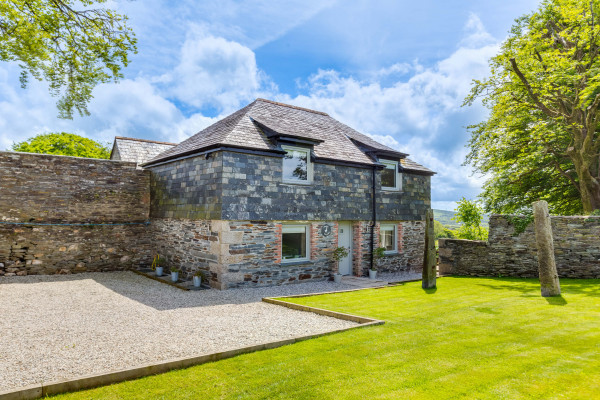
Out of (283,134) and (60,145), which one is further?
(60,145)

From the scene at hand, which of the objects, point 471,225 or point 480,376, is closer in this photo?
point 480,376

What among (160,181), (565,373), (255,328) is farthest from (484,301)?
(160,181)

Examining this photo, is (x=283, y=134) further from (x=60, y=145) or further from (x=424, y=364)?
(x=60, y=145)

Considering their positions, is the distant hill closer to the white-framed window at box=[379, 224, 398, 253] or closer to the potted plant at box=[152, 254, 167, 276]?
the white-framed window at box=[379, 224, 398, 253]

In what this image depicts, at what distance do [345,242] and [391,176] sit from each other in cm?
408

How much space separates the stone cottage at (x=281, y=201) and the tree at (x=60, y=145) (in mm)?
26092

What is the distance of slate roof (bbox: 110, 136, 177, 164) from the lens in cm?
2078

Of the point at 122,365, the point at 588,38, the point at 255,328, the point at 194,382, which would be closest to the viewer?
the point at 194,382

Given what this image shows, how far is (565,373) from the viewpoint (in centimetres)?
512

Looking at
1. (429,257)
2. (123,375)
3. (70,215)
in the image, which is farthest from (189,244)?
(123,375)

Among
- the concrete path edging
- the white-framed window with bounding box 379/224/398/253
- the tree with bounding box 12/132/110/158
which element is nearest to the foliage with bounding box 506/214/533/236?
the white-framed window with bounding box 379/224/398/253

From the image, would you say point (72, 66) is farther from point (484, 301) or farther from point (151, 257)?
point (484, 301)

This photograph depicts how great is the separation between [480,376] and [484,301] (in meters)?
5.65

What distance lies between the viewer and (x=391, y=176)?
17109 mm
